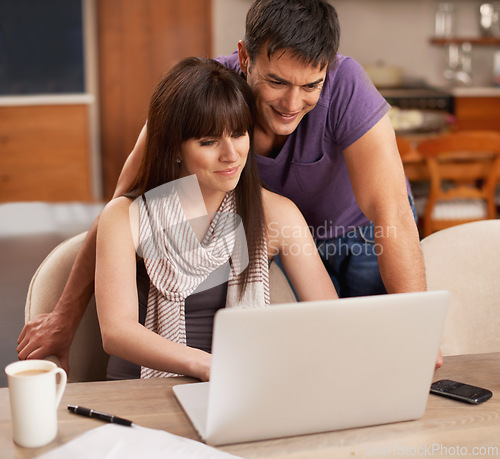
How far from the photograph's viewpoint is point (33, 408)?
0.92 metres

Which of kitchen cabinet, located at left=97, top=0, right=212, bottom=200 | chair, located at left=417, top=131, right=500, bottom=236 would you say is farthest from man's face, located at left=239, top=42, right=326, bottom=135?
kitchen cabinet, located at left=97, top=0, right=212, bottom=200

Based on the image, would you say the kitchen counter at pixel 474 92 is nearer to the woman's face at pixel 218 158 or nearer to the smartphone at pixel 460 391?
the woman's face at pixel 218 158

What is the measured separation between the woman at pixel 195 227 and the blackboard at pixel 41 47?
461 centimetres

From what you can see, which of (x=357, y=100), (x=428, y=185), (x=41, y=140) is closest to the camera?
(x=357, y=100)

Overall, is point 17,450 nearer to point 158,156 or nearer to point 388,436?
point 388,436

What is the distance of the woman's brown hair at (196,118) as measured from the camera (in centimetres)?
145

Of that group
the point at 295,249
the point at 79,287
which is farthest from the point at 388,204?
the point at 79,287

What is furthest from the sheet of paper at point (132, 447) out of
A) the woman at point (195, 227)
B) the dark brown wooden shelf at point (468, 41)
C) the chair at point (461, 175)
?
the dark brown wooden shelf at point (468, 41)

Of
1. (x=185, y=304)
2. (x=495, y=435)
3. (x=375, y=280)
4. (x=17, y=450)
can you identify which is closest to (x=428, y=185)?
(x=375, y=280)

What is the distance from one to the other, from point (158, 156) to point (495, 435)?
899mm

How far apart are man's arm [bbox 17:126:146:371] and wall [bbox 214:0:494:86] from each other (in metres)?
4.76

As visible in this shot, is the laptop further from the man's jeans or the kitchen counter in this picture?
the kitchen counter

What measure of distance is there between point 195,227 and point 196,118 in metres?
0.28

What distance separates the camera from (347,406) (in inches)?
38.3
